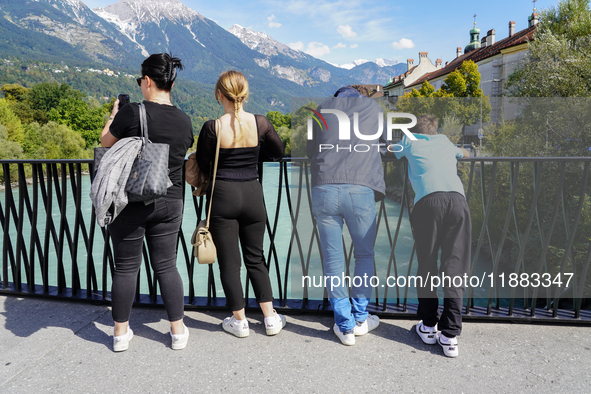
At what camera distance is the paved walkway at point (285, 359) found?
2.02m

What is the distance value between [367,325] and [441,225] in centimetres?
82

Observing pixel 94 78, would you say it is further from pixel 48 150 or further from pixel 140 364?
pixel 140 364

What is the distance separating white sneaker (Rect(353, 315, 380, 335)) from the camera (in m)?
2.52

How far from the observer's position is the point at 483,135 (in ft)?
69.7

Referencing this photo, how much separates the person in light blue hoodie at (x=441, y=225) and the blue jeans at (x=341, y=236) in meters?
0.31

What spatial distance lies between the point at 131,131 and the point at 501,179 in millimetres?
16628

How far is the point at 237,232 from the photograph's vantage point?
2.40 meters

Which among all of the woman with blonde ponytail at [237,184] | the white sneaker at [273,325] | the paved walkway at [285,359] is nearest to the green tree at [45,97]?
the paved walkway at [285,359]

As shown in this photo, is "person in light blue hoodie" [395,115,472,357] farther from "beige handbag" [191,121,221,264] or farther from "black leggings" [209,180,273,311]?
"beige handbag" [191,121,221,264]

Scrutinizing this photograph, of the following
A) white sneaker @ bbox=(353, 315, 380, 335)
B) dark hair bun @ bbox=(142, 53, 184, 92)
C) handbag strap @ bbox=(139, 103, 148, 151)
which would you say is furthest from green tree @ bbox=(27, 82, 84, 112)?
white sneaker @ bbox=(353, 315, 380, 335)

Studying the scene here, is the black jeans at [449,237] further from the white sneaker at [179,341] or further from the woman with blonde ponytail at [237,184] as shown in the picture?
the white sneaker at [179,341]

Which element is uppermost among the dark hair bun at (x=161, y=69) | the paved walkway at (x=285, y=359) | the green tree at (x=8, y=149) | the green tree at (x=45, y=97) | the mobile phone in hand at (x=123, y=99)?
the green tree at (x=45, y=97)

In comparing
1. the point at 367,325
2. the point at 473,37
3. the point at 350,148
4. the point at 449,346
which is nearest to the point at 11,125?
the point at 350,148

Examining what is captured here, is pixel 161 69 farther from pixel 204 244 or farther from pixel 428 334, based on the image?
pixel 428 334
